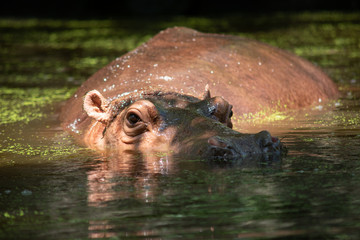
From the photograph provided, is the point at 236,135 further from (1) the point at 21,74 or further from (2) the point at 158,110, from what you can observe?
(1) the point at 21,74

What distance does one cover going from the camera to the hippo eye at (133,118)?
22.5ft

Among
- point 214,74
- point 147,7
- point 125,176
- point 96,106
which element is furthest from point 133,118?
point 147,7

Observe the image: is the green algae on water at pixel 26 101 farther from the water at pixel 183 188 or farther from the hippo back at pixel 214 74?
the hippo back at pixel 214 74

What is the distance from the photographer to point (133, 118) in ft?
22.6

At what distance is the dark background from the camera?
36.6 m

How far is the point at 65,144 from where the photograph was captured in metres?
7.77

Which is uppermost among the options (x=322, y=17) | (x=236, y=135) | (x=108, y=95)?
(x=322, y=17)

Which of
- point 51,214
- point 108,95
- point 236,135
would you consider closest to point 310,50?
point 108,95

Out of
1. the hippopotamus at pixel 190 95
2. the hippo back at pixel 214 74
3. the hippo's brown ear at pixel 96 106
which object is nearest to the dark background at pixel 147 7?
the hippo back at pixel 214 74

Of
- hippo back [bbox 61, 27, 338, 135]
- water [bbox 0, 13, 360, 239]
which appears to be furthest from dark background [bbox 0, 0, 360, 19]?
water [bbox 0, 13, 360, 239]

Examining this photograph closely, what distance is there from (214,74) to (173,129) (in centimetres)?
297

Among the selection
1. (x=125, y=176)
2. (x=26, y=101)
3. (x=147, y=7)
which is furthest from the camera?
(x=147, y=7)

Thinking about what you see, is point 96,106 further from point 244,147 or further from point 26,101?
point 26,101

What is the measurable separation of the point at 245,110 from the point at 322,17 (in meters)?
21.8
